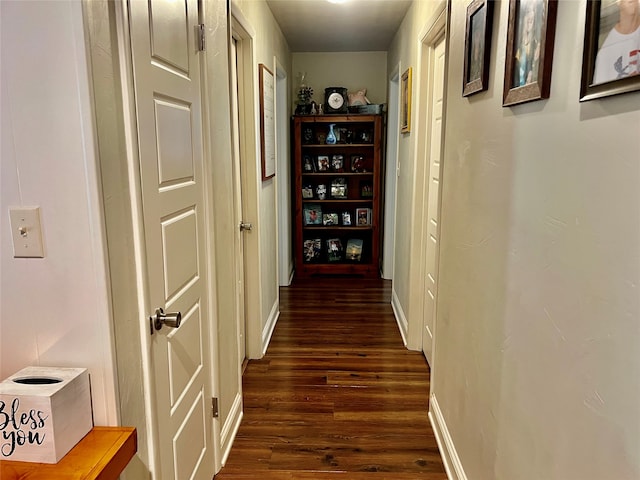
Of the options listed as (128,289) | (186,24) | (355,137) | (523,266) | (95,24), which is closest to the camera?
(95,24)

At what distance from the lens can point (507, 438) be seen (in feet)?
4.37

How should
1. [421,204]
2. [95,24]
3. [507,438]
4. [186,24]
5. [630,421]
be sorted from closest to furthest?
[630,421] < [95,24] < [507,438] < [186,24] < [421,204]

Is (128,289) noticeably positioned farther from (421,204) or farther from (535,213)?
(421,204)

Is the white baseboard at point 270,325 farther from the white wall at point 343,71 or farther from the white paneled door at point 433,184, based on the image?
the white wall at point 343,71

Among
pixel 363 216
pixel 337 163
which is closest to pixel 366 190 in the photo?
pixel 363 216

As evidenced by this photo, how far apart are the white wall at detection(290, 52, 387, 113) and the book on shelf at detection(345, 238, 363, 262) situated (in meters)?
1.58

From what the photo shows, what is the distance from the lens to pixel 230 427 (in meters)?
2.19

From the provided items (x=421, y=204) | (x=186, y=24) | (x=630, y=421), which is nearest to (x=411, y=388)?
(x=421, y=204)

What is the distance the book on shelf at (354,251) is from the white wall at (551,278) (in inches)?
124

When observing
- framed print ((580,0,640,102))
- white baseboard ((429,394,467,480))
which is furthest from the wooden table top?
white baseboard ((429,394,467,480))

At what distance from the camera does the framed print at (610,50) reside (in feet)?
2.45

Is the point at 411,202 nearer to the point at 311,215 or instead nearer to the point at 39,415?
the point at 311,215

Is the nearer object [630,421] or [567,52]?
[630,421]

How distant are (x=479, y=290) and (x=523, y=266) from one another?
0.39 m
